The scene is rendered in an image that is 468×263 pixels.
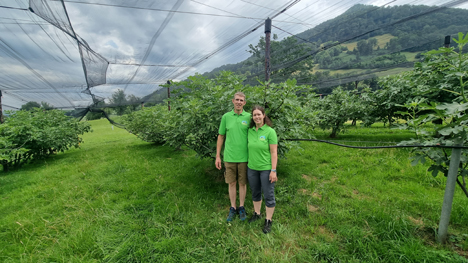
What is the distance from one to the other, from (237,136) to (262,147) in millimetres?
361

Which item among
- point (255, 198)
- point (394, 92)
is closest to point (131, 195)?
point (255, 198)

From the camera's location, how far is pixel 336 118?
21.7 feet

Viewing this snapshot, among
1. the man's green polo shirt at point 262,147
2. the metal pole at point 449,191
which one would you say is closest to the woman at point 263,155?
the man's green polo shirt at point 262,147

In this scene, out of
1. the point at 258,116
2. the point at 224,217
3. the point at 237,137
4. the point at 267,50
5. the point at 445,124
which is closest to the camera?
the point at 445,124

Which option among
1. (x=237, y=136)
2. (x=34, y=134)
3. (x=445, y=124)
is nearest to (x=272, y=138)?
(x=237, y=136)

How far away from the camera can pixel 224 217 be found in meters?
2.61

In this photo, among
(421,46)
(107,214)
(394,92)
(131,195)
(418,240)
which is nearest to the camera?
(418,240)

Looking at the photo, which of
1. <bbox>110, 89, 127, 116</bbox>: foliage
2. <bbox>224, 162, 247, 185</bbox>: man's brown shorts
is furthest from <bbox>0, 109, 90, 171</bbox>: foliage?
<bbox>224, 162, 247, 185</bbox>: man's brown shorts

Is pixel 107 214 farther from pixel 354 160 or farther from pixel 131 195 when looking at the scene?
pixel 354 160

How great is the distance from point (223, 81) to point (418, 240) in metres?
3.22

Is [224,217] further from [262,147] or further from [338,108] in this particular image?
[338,108]

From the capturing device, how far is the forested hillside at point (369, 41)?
17.0 feet

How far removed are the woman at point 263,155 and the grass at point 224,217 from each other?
0.45 meters

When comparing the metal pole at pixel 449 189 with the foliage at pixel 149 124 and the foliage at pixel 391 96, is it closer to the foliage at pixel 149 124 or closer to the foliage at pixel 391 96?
the foliage at pixel 391 96
